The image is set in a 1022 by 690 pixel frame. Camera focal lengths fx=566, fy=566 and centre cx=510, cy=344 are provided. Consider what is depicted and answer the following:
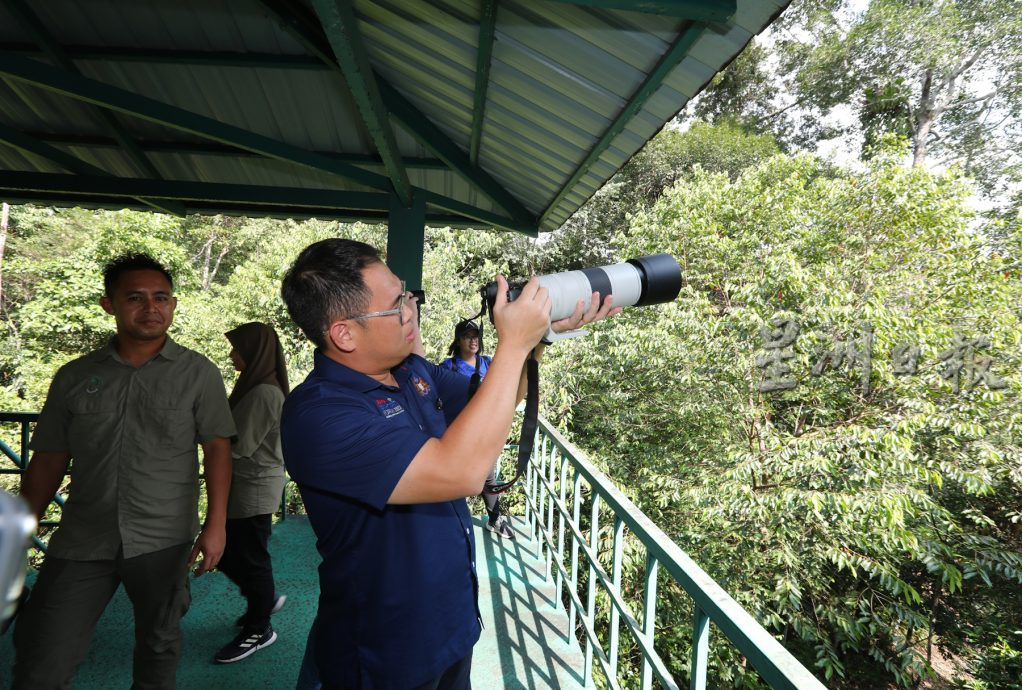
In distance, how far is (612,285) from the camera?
4.58 ft

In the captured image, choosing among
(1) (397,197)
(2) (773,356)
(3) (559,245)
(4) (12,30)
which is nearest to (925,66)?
(3) (559,245)

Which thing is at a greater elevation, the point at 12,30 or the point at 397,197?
the point at 12,30

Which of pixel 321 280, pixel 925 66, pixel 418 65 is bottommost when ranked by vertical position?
pixel 321 280

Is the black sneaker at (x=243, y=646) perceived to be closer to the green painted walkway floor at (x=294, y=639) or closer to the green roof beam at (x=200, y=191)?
the green painted walkway floor at (x=294, y=639)

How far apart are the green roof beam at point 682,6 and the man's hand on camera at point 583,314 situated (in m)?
0.60

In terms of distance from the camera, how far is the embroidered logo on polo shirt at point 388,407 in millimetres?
1128

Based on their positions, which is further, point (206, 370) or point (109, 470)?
point (206, 370)

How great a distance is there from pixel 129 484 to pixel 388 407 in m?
1.04

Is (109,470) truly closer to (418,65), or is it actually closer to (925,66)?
(418,65)

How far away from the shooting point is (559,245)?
16.5 m

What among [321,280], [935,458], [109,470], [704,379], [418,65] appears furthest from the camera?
[704,379]

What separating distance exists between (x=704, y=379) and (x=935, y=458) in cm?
317

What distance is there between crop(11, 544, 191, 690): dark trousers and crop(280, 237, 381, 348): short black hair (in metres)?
1.05

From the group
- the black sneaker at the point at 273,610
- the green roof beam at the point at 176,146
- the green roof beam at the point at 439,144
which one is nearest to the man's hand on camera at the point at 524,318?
the green roof beam at the point at 439,144
